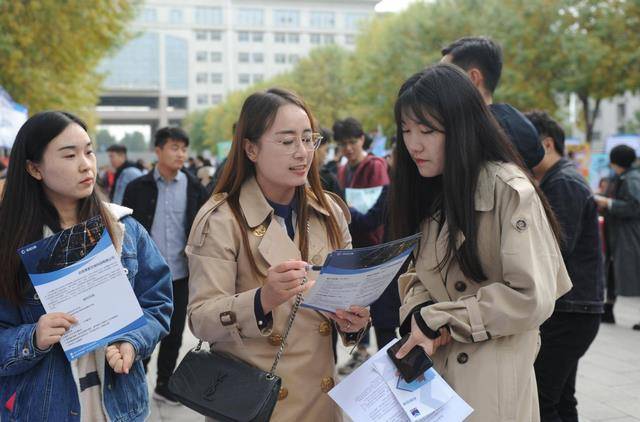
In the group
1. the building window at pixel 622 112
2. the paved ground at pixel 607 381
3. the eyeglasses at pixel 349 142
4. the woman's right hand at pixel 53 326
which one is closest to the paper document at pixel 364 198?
the eyeglasses at pixel 349 142

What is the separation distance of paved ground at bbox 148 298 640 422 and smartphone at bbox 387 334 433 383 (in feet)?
10.9

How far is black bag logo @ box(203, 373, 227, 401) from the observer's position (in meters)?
2.19

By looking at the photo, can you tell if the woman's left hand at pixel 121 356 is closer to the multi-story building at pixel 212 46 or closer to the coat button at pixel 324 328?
the coat button at pixel 324 328

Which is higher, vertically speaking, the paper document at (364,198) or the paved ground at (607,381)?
the paper document at (364,198)

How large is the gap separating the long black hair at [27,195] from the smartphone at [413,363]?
113cm

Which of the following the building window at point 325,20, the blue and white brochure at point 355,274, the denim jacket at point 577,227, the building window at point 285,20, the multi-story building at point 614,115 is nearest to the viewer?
the blue and white brochure at point 355,274

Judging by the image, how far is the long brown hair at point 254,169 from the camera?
2404 millimetres

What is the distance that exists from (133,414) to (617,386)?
4439 mm

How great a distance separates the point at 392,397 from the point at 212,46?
10064cm

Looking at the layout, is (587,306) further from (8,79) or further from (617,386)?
(8,79)

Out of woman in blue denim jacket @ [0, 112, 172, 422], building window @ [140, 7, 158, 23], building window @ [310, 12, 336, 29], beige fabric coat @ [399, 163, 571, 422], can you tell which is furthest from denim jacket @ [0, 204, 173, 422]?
building window @ [140, 7, 158, 23]

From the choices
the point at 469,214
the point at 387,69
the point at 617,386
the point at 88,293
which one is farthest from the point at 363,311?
the point at 387,69

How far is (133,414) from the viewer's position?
7.98 ft

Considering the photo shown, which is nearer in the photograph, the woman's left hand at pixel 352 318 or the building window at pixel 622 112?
the woman's left hand at pixel 352 318
